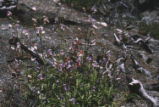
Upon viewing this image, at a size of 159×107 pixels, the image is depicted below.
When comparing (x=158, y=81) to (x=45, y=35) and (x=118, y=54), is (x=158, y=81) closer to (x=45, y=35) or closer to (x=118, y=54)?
(x=118, y=54)

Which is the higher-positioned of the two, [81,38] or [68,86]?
[81,38]

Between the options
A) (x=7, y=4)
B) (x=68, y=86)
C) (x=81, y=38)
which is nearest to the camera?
(x=68, y=86)

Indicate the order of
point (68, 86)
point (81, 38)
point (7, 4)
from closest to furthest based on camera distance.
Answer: point (68, 86) < point (81, 38) < point (7, 4)

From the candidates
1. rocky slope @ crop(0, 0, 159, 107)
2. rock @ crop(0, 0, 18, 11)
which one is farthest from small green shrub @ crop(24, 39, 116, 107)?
rock @ crop(0, 0, 18, 11)

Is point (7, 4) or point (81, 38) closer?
point (81, 38)

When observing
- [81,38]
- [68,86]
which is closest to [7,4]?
[81,38]

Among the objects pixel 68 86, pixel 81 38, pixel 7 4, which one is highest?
pixel 7 4

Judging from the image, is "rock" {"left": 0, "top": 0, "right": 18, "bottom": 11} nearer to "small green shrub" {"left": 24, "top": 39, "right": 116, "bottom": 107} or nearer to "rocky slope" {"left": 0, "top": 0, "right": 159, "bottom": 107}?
"rocky slope" {"left": 0, "top": 0, "right": 159, "bottom": 107}

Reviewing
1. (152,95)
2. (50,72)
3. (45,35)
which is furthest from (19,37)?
(152,95)

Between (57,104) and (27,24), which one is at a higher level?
(27,24)

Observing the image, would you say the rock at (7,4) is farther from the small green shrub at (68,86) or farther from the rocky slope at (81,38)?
the small green shrub at (68,86)

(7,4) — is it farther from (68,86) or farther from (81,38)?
(68,86)
